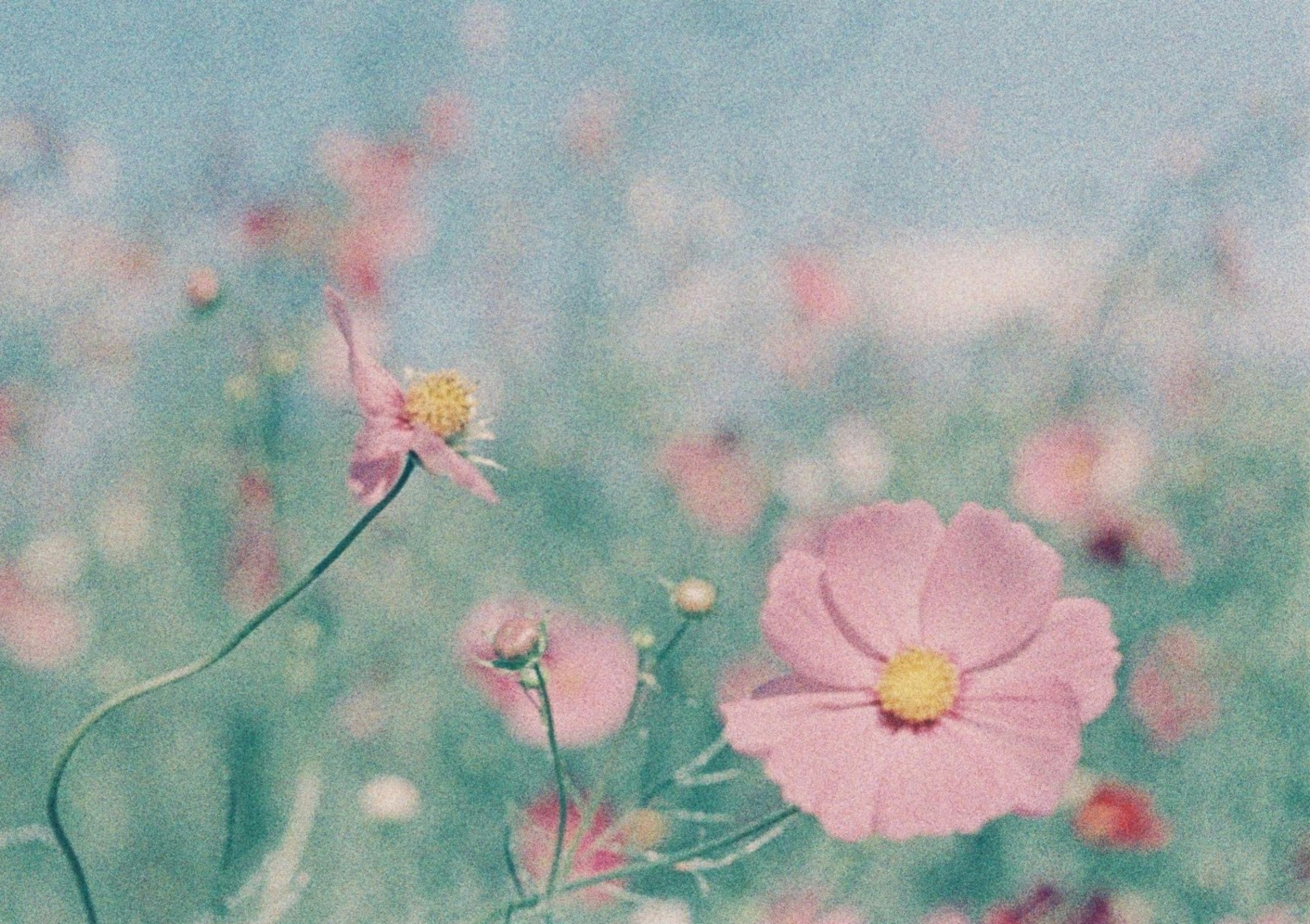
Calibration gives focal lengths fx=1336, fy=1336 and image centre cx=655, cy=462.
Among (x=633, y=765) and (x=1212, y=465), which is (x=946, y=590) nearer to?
(x=633, y=765)

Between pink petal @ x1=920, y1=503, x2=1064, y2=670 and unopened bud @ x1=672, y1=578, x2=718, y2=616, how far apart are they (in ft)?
0.38

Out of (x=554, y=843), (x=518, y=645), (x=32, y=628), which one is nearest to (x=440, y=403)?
(x=518, y=645)

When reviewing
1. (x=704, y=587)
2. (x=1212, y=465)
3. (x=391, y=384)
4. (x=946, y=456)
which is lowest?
(x=946, y=456)

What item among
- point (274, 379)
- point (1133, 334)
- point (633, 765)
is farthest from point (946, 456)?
point (274, 379)

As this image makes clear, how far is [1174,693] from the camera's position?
1.47m

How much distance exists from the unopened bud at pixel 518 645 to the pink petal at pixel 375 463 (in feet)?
0.27

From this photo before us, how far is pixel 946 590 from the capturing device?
648 millimetres

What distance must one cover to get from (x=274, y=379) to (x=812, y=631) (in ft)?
1.62

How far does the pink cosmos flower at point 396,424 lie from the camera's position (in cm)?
58

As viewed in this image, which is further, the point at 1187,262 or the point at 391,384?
the point at 1187,262

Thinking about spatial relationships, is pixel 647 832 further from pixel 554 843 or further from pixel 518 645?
pixel 518 645

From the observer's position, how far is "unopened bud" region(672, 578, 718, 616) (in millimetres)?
704

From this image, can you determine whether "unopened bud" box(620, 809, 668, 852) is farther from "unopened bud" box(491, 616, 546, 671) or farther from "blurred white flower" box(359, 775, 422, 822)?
"unopened bud" box(491, 616, 546, 671)

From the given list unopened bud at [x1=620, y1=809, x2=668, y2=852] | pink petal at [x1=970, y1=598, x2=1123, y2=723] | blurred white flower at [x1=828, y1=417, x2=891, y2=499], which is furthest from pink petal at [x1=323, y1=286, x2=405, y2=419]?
blurred white flower at [x1=828, y1=417, x2=891, y2=499]
